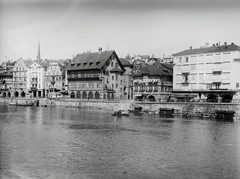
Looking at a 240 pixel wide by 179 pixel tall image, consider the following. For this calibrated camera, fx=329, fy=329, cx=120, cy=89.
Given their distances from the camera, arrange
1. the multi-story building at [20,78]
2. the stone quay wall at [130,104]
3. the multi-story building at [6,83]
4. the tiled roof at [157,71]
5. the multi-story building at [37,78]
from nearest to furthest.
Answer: the stone quay wall at [130,104], the tiled roof at [157,71], the multi-story building at [37,78], the multi-story building at [20,78], the multi-story building at [6,83]

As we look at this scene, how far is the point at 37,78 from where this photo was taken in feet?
417

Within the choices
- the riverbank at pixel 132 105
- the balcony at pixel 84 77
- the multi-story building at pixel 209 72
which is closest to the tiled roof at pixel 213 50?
the multi-story building at pixel 209 72

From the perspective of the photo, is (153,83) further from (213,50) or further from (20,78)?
(20,78)

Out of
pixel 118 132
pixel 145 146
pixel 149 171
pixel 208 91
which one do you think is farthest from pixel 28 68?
pixel 149 171

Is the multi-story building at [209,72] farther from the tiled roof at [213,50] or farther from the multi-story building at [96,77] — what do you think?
the multi-story building at [96,77]

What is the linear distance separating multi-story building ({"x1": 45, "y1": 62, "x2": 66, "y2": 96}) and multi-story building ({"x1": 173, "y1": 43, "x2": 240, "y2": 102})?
50.8m

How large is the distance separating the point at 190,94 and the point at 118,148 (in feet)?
162

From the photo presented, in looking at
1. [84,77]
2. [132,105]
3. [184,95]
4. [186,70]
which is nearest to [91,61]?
[84,77]

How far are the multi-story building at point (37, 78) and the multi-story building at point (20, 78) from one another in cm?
319

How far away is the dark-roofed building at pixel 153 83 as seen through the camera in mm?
86688

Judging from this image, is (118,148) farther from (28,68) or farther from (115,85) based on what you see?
(28,68)

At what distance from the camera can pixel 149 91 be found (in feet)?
288

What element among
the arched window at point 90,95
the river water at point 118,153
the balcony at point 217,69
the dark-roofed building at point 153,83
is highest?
the balcony at point 217,69

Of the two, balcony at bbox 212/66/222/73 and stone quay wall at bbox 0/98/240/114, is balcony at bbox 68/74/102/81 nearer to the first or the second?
stone quay wall at bbox 0/98/240/114
